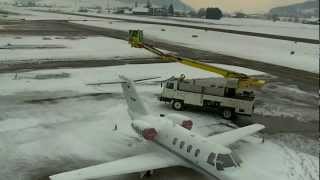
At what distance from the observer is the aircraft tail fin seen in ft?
71.4

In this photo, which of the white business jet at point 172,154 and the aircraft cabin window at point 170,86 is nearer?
the white business jet at point 172,154

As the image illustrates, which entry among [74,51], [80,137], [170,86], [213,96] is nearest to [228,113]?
[213,96]

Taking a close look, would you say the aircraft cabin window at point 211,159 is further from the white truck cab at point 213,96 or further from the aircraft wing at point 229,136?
the white truck cab at point 213,96

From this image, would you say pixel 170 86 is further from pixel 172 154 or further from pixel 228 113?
pixel 172 154

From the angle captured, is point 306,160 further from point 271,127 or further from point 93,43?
point 93,43

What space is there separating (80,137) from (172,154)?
6.94m

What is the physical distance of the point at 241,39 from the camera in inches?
3489

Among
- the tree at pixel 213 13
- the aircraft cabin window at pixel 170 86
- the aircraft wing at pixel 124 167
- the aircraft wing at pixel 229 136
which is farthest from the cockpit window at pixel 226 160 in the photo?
the tree at pixel 213 13

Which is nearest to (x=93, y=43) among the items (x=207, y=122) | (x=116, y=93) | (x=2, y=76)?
(x=2, y=76)

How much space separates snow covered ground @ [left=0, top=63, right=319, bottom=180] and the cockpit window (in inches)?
18.2

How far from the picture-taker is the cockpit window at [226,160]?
1623 cm

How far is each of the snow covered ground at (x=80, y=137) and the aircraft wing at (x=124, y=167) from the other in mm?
888

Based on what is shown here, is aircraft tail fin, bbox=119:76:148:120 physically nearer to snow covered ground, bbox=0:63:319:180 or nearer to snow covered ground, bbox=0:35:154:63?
snow covered ground, bbox=0:63:319:180

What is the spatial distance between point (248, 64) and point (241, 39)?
3477 centimetres
